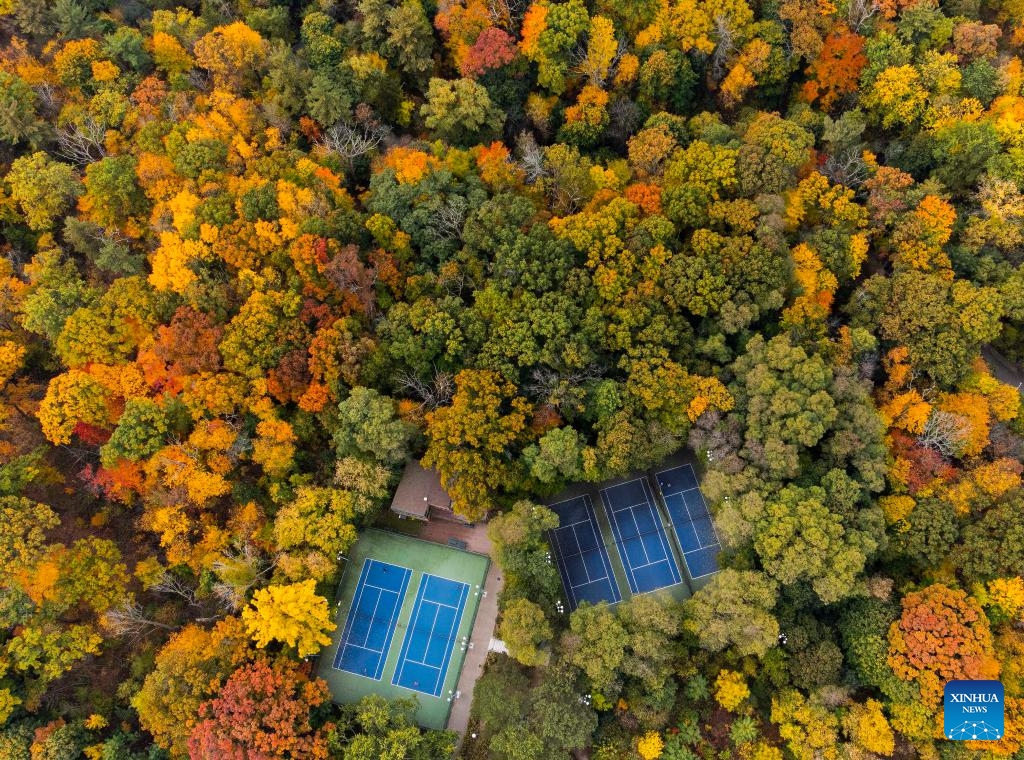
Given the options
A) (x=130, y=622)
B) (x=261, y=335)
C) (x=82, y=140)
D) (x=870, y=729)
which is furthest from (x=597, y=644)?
(x=82, y=140)

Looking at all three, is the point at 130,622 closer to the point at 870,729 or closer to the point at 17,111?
the point at 17,111

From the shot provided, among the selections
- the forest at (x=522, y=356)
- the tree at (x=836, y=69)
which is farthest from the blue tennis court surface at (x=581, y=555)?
the tree at (x=836, y=69)

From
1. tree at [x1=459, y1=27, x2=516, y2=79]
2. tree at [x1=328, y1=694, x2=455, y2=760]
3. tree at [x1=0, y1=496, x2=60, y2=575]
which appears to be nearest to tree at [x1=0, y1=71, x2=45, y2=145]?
tree at [x1=0, y1=496, x2=60, y2=575]

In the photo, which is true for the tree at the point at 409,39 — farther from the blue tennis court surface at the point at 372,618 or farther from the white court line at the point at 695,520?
the white court line at the point at 695,520

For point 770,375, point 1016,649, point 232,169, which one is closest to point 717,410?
point 770,375

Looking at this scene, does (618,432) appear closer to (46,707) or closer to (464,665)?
(464,665)

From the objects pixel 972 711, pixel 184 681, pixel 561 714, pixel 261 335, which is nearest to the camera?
pixel 972 711
